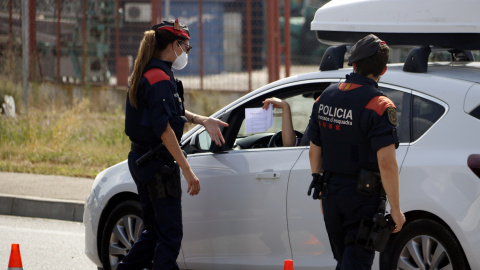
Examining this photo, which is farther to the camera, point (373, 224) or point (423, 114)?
point (423, 114)

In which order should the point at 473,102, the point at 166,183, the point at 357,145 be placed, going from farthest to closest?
the point at 166,183, the point at 473,102, the point at 357,145

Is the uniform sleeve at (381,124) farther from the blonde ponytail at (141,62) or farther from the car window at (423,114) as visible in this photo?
the blonde ponytail at (141,62)

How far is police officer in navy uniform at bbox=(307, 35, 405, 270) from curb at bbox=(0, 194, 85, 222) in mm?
5185

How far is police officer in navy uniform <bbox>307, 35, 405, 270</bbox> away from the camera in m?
4.43

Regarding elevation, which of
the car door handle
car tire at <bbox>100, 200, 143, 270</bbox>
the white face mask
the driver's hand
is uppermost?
the white face mask

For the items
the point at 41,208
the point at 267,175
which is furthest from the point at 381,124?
the point at 41,208

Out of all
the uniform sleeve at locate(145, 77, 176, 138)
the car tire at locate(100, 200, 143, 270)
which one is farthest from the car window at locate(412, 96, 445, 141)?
the car tire at locate(100, 200, 143, 270)

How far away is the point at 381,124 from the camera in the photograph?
4.43 metres

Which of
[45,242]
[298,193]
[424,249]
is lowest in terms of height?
[45,242]

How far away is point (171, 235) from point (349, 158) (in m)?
1.52

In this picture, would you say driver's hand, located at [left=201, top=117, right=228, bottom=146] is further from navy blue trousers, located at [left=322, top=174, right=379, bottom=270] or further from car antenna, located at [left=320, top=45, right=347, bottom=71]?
navy blue trousers, located at [left=322, top=174, right=379, bottom=270]

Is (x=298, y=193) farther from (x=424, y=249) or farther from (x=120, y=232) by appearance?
(x=120, y=232)

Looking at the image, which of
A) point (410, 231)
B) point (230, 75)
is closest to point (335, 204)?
point (410, 231)

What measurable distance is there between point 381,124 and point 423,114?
0.88m
